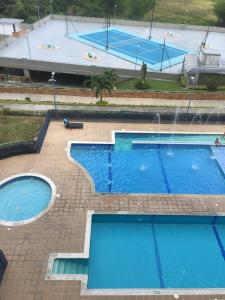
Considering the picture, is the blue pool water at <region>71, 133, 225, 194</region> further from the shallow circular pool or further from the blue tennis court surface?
the blue tennis court surface

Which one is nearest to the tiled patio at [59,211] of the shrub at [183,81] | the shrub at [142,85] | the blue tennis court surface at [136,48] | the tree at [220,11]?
the shrub at [142,85]

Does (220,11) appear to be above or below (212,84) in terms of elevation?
above

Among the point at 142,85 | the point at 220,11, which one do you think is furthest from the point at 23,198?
the point at 220,11

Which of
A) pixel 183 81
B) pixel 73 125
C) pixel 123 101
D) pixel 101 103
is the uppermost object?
pixel 101 103

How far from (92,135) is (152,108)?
21.2 feet

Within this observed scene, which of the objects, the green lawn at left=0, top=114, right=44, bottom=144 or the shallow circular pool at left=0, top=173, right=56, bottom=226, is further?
the green lawn at left=0, top=114, right=44, bottom=144

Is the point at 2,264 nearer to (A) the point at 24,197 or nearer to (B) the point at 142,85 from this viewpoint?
(A) the point at 24,197

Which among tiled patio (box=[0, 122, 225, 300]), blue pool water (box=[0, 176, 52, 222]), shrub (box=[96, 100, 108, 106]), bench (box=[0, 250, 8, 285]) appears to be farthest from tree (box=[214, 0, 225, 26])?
bench (box=[0, 250, 8, 285])

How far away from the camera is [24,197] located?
18.7 m

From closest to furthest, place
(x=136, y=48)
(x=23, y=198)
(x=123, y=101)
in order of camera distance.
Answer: (x=23, y=198), (x=123, y=101), (x=136, y=48)

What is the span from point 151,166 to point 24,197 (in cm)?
871

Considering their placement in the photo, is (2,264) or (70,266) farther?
(70,266)

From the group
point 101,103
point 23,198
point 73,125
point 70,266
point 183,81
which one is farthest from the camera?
point 183,81

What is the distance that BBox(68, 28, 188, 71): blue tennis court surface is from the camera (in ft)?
131
